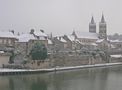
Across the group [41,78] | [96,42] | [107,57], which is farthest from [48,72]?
[96,42]

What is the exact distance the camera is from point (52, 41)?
7562 centimetres

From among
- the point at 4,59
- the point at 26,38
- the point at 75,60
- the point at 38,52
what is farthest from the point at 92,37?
the point at 4,59

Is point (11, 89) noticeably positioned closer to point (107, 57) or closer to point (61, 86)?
point (61, 86)

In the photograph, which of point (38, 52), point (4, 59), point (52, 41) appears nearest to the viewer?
point (4, 59)

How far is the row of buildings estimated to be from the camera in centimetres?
5882

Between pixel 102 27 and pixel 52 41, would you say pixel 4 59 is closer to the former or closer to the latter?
pixel 52 41

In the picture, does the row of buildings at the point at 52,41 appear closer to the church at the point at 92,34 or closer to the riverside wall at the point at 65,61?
the church at the point at 92,34

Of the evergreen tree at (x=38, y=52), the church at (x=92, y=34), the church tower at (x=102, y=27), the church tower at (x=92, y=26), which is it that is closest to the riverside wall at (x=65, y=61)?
the evergreen tree at (x=38, y=52)

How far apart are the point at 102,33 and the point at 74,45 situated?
3022 centimetres

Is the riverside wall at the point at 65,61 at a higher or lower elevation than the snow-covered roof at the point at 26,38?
lower

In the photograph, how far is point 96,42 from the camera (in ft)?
307

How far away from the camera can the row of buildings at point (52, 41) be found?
58.8m

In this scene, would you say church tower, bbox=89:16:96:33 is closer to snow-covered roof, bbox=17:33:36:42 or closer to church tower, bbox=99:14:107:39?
church tower, bbox=99:14:107:39

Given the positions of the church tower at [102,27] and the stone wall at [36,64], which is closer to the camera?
the stone wall at [36,64]
